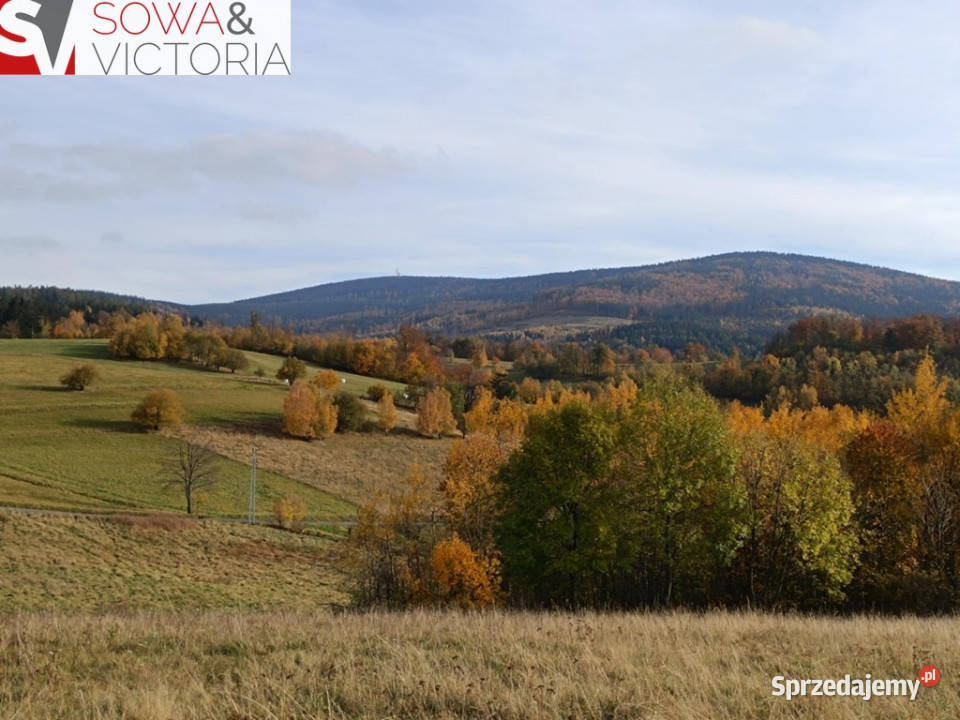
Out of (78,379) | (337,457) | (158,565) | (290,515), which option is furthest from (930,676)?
(78,379)

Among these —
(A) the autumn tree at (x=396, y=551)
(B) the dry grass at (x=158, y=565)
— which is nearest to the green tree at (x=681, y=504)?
(A) the autumn tree at (x=396, y=551)

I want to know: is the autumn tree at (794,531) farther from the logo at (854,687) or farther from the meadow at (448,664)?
the logo at (854,687)

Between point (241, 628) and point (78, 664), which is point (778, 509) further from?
point (78, 664)

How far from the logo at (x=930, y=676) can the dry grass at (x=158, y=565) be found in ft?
91.5

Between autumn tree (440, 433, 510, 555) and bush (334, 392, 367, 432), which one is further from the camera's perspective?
bush (334, 392, 367, 432)

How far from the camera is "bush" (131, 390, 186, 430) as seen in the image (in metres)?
Answer: 79.8

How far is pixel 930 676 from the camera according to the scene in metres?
9.01

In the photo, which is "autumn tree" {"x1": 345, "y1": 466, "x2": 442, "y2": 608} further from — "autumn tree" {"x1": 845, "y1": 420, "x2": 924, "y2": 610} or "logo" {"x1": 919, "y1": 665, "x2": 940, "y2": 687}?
"logo" {"x1": 919, "y1": 665, "x2": 940, "y2": 687}

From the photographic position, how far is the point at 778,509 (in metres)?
31.9

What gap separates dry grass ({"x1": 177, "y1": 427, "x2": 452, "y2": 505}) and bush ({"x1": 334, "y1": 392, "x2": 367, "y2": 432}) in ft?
4.47

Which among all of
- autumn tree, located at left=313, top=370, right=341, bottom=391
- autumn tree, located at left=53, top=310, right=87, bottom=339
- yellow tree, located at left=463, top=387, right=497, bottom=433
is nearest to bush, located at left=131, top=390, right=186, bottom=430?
autumn tree, located at left=313, top=370, right=341, bottom=391

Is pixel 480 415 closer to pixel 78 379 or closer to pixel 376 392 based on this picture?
pixel 376 392

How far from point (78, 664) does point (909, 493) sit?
42890mm

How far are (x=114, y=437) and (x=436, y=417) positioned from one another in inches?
1597
